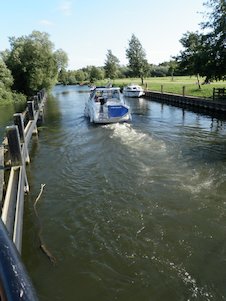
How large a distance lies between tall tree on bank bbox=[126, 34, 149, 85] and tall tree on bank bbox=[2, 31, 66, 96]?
23.0 m

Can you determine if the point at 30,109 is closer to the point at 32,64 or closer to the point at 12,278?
the point at 12,278

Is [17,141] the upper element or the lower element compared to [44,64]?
lower

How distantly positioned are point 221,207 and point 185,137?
925cm

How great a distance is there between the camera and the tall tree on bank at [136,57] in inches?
2645

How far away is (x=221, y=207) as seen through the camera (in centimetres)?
836

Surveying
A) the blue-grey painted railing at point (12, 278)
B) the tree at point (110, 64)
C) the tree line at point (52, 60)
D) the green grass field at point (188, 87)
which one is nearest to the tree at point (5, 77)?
the tree line at point (52, 60)

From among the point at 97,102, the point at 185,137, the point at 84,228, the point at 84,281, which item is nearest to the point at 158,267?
the point at 84,281

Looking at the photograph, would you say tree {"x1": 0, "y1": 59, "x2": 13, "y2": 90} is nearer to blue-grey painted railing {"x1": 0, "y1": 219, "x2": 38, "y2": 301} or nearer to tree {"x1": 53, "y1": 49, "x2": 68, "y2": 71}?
tree {"x1": 53, "y1": 49, "x2": 68, "y2": 71}

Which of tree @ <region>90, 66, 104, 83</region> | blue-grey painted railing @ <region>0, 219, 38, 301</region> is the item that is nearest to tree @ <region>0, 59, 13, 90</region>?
blue-grey painted railing @ <region>0, 219, 38, 301</region>

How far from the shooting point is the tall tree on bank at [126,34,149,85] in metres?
67.2

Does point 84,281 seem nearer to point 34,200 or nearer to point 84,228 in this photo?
point 84,228

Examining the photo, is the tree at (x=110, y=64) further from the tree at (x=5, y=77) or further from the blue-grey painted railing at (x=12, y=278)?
the blue-grey painted railing at (x=12, y=278)

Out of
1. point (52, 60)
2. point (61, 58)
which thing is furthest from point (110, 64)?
point (52, 60)

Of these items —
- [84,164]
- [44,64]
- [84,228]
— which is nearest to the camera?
[84,228]
